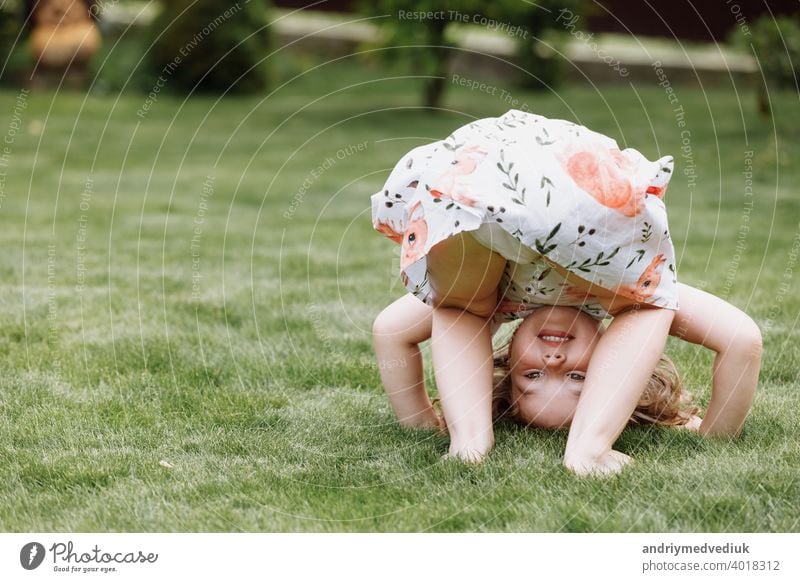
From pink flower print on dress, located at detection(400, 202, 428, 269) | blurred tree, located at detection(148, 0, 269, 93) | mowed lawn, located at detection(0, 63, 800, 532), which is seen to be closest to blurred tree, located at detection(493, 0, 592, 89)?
blurred tree, located at detection(148, 0, 269, 93)

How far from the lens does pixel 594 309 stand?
2.57 m

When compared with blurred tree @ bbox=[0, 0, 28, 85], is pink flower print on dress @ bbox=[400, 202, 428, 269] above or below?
above

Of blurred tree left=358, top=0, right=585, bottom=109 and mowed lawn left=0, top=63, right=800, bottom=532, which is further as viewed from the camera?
blurred tree left=358, top=0, right=585, bottom=109

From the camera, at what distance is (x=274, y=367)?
324 cm

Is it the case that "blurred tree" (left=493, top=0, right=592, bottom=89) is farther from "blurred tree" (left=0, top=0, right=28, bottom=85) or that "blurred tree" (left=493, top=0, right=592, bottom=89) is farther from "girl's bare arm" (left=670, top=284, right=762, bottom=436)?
"girl's bare arm" (left=670, top=284, right=762, bottom=436)

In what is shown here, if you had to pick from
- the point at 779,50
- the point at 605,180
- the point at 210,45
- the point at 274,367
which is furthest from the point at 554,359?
the point at 210,45

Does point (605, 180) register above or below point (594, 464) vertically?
above

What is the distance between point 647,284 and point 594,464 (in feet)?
1.37

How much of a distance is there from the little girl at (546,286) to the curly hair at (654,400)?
2.0 inches

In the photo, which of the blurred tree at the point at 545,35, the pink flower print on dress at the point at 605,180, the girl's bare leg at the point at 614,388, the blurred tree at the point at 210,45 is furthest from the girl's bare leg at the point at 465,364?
the blurred tree at the point at 210,45

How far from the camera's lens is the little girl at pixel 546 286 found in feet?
7.20

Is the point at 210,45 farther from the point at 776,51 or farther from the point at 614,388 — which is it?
the point at 614,388

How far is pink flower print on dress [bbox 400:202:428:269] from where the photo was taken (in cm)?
221

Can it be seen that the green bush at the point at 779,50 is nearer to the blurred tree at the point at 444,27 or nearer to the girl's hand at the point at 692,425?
the blurred tree at the point at 444,27
